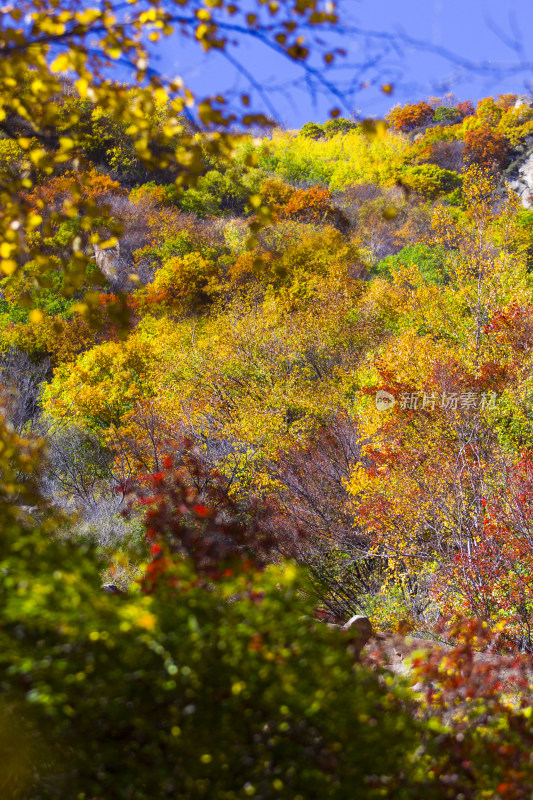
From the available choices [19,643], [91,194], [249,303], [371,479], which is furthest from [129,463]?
[91,194]

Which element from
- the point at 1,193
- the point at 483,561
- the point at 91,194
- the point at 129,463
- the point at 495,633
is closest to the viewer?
the point at 1,193

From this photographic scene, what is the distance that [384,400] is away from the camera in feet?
46.9

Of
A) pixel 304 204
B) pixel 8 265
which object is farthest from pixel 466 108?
pixel 8 265

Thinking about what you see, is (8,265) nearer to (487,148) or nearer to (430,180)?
(430,180)

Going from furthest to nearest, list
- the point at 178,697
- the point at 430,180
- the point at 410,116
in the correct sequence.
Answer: the point at 410,116 < the point at 430,180 < the point at 178,697

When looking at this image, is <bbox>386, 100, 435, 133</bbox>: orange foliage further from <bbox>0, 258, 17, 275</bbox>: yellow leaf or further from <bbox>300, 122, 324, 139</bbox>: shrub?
<bbox>0, 258, 17, 275</bbox>: yellow leaf

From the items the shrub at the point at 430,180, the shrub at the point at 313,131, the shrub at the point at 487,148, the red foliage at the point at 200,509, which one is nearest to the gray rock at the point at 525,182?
the shrub at the point at 487,148

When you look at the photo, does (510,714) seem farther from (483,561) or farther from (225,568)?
(483,561)

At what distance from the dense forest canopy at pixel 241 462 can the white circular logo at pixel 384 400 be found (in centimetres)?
6

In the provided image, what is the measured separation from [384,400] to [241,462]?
4.30 m

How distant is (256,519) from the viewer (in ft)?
40.4

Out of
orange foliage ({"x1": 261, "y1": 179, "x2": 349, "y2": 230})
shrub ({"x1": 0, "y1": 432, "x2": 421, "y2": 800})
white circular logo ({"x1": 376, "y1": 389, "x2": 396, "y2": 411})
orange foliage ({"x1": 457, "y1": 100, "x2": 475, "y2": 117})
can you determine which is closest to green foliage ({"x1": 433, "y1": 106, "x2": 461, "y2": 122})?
orange foliage ({"x1": 457, "y1": 100, "x2": 475, "y2": 117})

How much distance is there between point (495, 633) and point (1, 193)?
6198 mm

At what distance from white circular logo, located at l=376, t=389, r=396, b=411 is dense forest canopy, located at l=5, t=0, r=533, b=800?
63 mm
